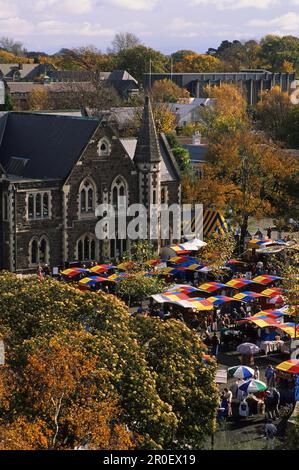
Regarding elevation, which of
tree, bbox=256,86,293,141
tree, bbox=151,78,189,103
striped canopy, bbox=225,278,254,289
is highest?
tree, bbox=151,78,189,103

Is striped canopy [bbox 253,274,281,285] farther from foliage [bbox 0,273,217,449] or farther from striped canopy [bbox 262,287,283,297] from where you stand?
foliage [bbox 0,273,217,449]

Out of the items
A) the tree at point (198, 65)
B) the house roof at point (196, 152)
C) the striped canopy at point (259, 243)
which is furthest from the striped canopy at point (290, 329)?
the tree at point (198, 65)

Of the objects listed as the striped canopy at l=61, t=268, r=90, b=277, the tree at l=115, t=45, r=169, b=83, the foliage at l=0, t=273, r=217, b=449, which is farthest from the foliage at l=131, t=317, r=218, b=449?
the tree at l=115, t=45, r=169, b=83

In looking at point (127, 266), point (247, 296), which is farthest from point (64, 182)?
point (247, 296)

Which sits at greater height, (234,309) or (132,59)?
(132,59)

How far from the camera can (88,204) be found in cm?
5431

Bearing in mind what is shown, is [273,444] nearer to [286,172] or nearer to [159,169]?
[159,169]

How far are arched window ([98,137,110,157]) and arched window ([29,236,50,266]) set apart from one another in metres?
5.94

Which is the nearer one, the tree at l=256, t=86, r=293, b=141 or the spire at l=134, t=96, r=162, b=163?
the spire at l=134, t=96, r=162, b=163

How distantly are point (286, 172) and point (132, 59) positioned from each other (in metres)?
99.8

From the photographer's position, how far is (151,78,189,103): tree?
12436cm

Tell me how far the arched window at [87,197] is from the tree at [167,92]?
67996 mm

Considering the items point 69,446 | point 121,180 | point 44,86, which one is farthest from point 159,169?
point 44,86

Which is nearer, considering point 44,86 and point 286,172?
point 286,172
